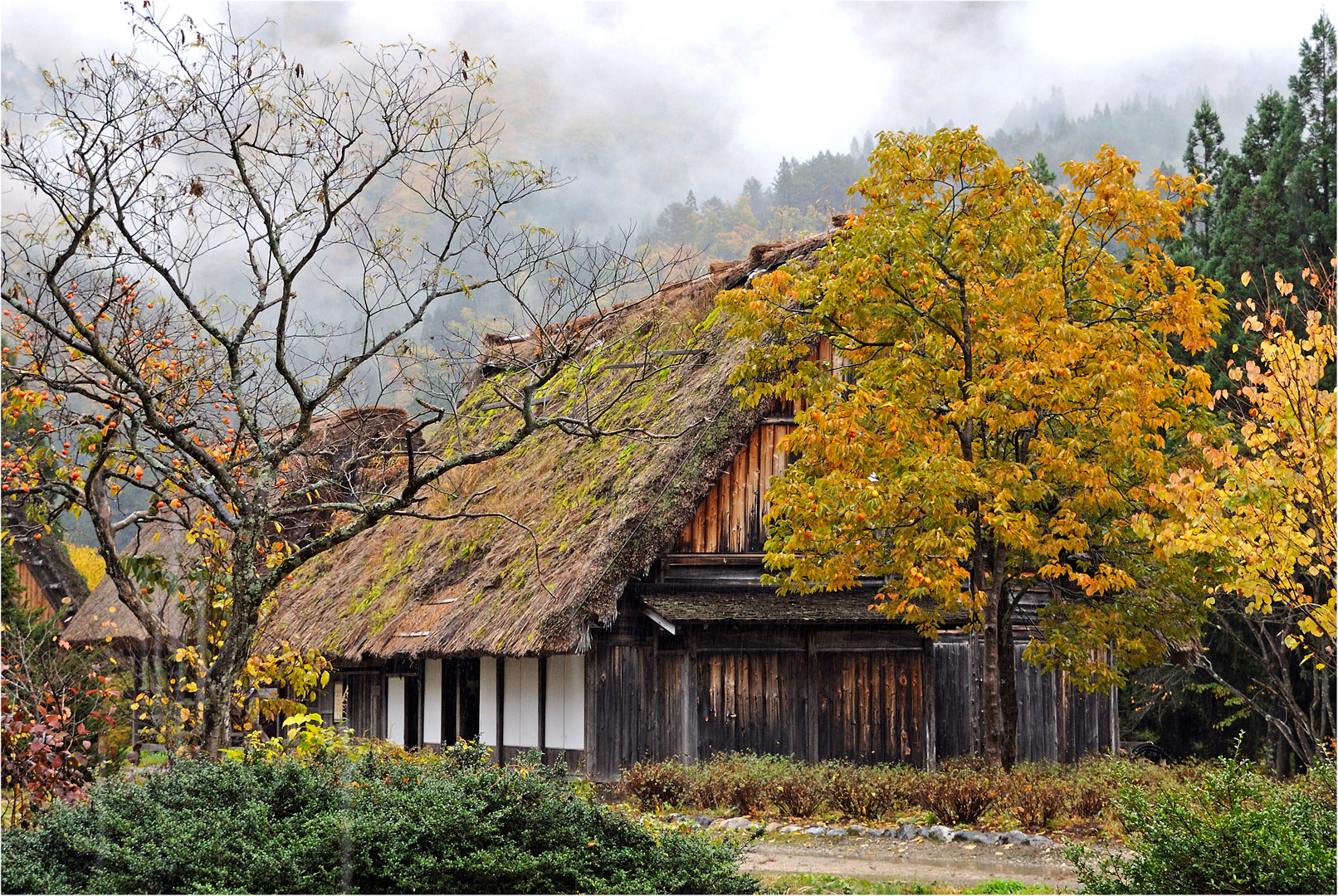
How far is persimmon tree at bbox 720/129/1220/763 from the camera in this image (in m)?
11.3

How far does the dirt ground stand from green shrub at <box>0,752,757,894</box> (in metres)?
1.79

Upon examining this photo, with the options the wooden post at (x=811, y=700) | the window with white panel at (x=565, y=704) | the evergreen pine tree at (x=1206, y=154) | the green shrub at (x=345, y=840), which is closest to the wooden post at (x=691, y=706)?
the window with white panel at (x=565, y=704)

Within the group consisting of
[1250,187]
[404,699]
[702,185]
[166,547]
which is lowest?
[404,699]

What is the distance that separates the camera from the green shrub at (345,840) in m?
6.50

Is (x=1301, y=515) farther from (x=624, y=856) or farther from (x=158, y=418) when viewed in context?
(x=158, y=418)

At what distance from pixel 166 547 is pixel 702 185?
42635 mm

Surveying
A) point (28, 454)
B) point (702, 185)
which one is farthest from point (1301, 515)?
point (702, 185)

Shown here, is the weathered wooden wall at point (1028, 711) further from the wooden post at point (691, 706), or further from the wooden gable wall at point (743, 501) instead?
the wooden post at point (691, 706)

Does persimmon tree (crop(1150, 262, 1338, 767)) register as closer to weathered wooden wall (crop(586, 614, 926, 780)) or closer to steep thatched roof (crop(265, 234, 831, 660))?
weathered wooden wall (crop(586, 614, 926, 780))

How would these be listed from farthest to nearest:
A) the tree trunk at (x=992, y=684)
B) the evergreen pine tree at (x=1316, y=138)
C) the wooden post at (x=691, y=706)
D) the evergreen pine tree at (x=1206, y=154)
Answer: the evergreen pine tree at (x=1206, y=154)
the evergreen pine tree at (x=1316, y=138)
the wooden post at (x=691, y=706)
the tree trunk at (x=992, y=684)

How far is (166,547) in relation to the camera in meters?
24.4

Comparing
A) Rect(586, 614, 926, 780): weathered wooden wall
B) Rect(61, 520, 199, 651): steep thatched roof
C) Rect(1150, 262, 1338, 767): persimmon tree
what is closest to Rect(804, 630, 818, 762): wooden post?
Rect(586, 614, 926, 780): weathered wooden wall

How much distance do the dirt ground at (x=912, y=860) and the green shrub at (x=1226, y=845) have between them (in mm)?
1563

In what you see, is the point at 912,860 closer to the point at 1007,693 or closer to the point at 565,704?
the point at 1007,693
